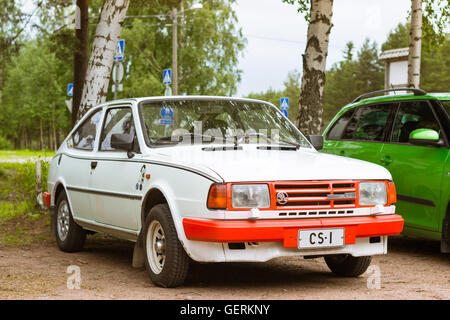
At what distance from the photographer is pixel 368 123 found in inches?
349

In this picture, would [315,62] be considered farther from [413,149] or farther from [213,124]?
[213,124]

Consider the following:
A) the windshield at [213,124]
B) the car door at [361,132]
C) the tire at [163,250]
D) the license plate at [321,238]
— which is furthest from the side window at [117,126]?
the car door at [361,132]

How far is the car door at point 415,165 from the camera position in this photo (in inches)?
294

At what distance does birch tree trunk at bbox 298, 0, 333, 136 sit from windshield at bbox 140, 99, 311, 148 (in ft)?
15.2

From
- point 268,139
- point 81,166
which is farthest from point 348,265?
point 81,166

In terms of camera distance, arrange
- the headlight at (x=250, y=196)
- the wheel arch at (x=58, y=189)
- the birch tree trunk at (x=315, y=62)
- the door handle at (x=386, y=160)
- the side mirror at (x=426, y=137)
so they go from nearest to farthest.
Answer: the headlight at (x=250, y=196), the side mirror at (x=426, y=137), the door handle at (x=386, y=160), the wheel arch at (x=58, y=189), the birch tree trunk at (x=315, y=62)

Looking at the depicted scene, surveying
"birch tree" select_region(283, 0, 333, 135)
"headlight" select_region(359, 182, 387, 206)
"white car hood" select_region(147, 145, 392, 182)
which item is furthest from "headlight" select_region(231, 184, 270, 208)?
"birch tree" select_region(283, 0, 333, 135)

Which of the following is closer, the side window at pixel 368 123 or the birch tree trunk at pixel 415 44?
the side window at pixel 368 123

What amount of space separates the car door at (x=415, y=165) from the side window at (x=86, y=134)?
133 inches

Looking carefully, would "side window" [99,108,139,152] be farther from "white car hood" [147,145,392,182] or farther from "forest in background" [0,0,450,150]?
"forest in background" [0,0,450,150]

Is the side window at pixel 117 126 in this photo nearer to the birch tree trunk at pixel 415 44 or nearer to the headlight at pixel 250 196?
the headlight at pixel 250 196

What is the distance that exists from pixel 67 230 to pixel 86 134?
1.16 metres

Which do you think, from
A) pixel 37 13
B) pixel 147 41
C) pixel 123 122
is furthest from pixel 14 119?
pixel 123 122
